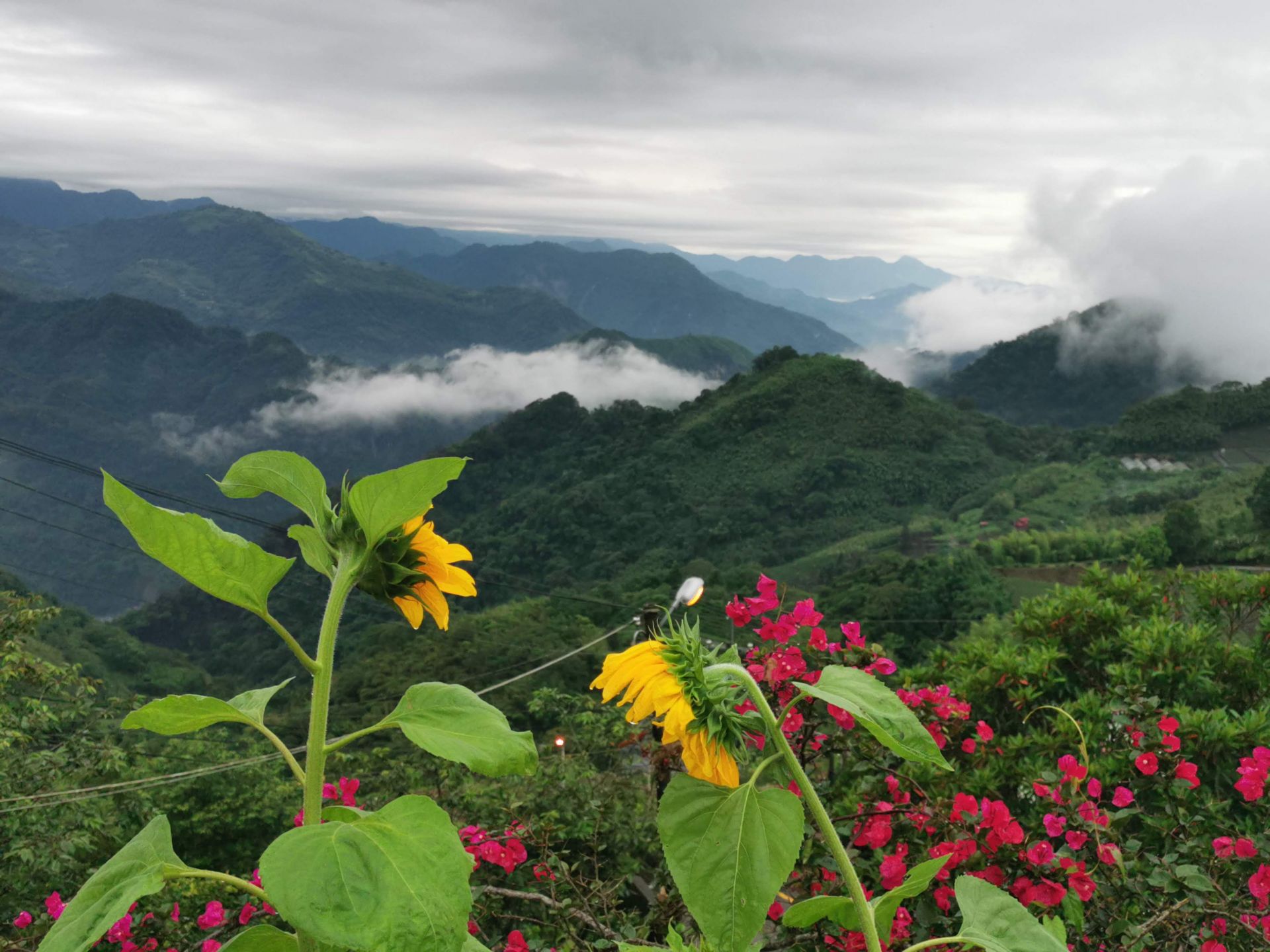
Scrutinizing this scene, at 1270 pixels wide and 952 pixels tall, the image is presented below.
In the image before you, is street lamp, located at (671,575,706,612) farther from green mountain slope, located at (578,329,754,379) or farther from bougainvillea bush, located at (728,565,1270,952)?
green mountain slope, located at (578,329,754,379)

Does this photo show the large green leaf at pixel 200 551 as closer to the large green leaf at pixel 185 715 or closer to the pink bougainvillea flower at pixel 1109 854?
the large green leaf at pixel 185 715

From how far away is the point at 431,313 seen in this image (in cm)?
18425

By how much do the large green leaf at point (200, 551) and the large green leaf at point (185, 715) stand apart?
9 cm

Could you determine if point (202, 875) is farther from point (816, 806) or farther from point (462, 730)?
point (816, 806)

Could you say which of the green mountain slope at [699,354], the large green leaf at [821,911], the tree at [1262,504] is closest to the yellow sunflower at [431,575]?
the large green leaf at [821,911]

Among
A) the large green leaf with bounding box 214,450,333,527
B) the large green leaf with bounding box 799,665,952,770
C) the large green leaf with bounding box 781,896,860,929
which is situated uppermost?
the large green leaf with bounding box 214,450,333,527

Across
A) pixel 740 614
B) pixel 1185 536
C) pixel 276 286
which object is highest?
pixel 276 286

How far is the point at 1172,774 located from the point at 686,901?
1884 mm

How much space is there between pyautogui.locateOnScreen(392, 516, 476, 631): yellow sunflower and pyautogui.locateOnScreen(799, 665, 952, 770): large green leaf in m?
0.33

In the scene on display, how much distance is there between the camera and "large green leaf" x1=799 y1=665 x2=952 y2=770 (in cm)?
68

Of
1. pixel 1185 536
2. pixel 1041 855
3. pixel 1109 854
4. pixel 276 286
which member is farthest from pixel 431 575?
pixel 276 286

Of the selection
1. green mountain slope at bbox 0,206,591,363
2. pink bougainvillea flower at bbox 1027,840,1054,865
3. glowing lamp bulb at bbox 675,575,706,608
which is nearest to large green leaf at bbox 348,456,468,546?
pink bougainvillea flower at bbox 1027,840,1054,865

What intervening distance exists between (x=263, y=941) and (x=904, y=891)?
1.83 ft

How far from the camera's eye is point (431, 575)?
772 millimetres
